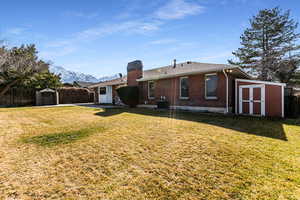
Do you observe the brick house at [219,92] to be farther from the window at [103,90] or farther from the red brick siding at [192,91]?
the window at [103,90]

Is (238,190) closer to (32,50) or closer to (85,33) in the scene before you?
(85,33)

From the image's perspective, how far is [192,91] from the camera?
36.1 feet

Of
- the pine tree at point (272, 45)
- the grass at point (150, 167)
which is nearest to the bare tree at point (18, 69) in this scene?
the grass at point (150, 167)

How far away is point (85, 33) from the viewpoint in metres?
12.2

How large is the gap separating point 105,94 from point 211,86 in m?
13.6

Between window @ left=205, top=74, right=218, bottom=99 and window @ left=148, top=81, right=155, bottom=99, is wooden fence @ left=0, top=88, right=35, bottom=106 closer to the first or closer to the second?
window @ left=148, top=81, right=155, bottom=99

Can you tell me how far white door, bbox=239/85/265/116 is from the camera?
890 centimetres

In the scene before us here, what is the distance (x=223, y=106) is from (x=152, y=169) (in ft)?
26.7

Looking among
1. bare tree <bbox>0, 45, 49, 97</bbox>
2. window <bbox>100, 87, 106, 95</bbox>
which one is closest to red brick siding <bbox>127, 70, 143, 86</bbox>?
window <bbox>100, 87, 106, 95</bbox>

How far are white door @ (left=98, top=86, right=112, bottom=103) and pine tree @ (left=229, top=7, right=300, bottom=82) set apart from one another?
19.3 m

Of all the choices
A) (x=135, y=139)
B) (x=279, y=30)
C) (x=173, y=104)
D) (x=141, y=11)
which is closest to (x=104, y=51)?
(x=141, y=11)

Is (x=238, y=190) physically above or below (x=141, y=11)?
below

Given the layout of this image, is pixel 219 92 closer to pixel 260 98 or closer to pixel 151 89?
pixel 260 98

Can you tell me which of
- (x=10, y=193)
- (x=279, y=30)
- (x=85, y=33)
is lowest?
(x=10, y=193)
